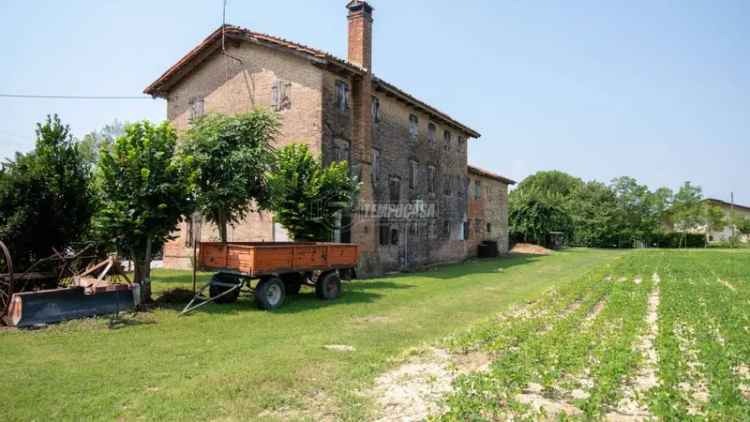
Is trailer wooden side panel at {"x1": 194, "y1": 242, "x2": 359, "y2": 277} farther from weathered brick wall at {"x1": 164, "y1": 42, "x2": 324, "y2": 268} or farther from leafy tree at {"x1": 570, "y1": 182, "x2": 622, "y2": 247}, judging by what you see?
leafy tree at {"x1": 570, "y1": 182, "x2": 622, "y2": 247}

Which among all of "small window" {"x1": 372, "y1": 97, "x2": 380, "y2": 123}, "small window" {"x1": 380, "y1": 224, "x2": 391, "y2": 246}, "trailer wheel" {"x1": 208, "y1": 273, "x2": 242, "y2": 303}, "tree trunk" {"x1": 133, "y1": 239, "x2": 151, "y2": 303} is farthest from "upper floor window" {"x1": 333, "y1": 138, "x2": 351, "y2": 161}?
"tree trunk" {"x1": 133, "y1": 239, "x2": 151, "y2": 303}

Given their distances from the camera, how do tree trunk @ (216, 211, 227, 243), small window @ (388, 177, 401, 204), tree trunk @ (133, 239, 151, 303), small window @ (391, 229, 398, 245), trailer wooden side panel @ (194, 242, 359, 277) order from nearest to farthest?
trailer wooden side panel @ (194, 242, 359, 277)
tree trunk @ (133, 239, 151, 303)
tree trunk @ (216, 211, 227, 243)
small window @ (391, 229, 398, 245)
small window @ (388, 177, 401, 204)

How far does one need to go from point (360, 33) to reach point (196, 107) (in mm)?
7463

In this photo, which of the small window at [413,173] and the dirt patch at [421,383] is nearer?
the dirt patch at [421,383]

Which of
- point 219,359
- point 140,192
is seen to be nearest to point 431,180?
point 140,192

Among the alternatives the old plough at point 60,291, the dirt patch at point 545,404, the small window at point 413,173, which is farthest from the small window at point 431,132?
the dirt patch at point 545,404

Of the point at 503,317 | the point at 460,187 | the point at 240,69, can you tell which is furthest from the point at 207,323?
the point at 460,187

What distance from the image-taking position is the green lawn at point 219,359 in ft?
17.9

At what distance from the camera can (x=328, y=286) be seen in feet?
44.3

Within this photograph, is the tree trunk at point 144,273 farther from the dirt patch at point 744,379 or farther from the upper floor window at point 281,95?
the dirt patch at point 744,379

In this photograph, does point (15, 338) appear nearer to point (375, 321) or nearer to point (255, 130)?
point (375, 321)

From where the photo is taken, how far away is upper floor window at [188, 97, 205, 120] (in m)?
21.0

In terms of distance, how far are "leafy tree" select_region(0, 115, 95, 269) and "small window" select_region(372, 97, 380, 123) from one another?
468 inches

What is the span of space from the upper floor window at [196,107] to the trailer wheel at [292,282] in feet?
33.1
